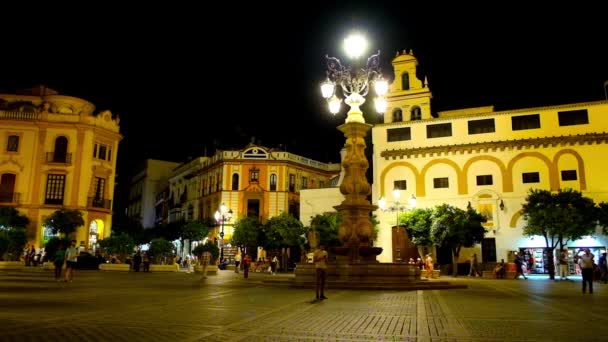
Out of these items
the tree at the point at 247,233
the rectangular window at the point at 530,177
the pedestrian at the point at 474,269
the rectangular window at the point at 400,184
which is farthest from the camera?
the tree at the point at 247,233

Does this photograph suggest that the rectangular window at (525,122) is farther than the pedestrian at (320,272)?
Yes

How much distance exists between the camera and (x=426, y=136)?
126ft

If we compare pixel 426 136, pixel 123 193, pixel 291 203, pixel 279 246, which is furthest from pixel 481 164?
pixel 123 193

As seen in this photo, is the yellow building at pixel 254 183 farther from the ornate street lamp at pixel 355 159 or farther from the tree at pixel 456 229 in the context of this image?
the ornate street lamp at pixel 355 159

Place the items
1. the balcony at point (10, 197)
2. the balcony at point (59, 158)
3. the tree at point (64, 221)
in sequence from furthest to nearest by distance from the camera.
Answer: the balcony at point (59, 158), the balcony at point (10, 197), the tree at point (64, 221)

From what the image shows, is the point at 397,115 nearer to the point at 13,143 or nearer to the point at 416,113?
the point at 416,113

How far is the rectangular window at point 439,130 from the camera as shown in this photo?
1484 inches

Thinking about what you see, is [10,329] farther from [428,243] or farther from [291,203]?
[291,203]

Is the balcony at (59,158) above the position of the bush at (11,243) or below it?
above

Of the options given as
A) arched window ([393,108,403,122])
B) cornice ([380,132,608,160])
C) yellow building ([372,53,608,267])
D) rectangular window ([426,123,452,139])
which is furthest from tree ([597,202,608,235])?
arched window ([393,108,403,122])

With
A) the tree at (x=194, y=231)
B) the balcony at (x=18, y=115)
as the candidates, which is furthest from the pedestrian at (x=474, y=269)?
the balcony at (x=18, y=115)

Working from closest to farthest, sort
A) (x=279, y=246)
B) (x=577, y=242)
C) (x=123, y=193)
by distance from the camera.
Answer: (x=577, y=242), (x=279, y=246), (x=123, y=193)

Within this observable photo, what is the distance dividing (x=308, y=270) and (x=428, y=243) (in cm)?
1980

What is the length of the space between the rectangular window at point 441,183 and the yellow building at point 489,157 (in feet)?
0.24
